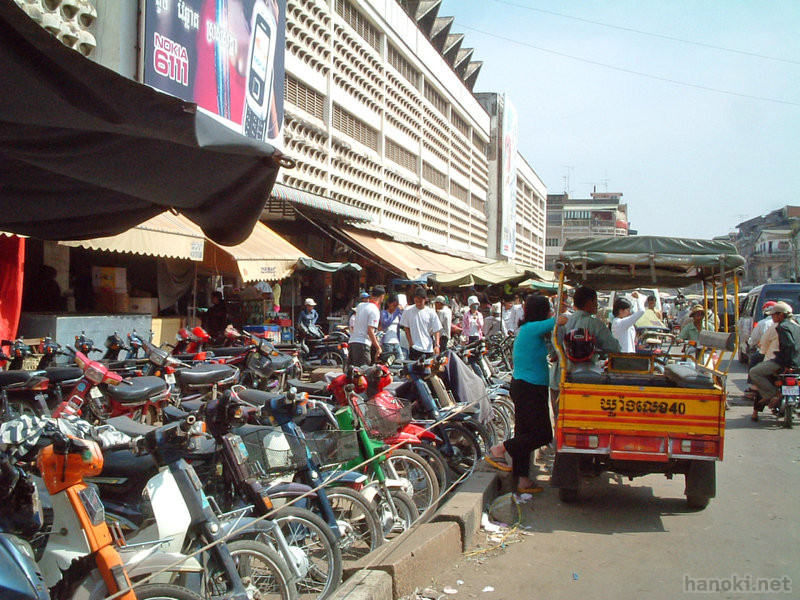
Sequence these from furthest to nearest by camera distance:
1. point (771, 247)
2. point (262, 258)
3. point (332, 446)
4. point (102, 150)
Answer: point (771, 247) < point (262, 258) < point (332, 446) < point (102, 150)

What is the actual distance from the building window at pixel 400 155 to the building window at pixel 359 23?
142 inches

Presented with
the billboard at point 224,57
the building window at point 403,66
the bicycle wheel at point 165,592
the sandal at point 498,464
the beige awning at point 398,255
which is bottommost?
the sandal at point 498,464

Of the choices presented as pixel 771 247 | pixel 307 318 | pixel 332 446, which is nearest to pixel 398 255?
pixel 307 318

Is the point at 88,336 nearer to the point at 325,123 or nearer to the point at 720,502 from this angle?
the point at 720,502

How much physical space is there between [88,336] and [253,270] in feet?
11.8

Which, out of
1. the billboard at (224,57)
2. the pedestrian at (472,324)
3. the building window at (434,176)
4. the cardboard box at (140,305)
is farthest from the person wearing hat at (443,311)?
the building window at (434,176)

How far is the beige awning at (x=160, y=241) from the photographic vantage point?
402 inches

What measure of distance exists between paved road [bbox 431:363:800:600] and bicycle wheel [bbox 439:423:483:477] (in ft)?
2.30

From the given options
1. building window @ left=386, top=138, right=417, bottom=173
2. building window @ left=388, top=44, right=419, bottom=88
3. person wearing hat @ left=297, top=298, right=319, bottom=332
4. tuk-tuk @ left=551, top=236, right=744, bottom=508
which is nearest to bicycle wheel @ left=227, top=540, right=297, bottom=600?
tuk-tuk @ left=551, top=236, right=744, bottom=508

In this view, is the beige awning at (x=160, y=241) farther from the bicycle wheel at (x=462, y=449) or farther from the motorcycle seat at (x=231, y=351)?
the bicycle wheel at (x=462, y=449)

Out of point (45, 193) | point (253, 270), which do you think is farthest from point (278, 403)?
point (253, 270)

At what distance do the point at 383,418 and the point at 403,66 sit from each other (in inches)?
1056

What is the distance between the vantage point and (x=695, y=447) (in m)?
6.17

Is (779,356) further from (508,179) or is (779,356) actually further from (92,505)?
(508,179)
